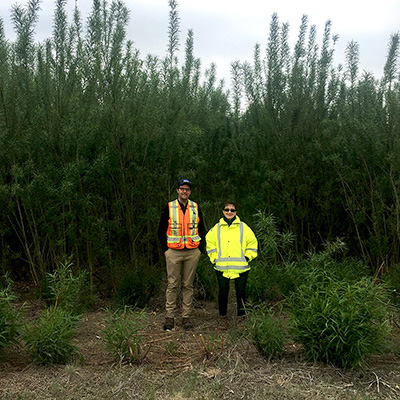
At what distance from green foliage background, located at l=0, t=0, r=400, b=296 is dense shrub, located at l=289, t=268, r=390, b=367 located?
105 inches

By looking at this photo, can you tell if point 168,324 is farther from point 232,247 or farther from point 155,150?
point 155,150

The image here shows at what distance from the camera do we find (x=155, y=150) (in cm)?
628

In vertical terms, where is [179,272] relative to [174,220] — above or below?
below

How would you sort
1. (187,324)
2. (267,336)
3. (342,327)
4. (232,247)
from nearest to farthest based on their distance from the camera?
(342,327) → (267,336) → (232,247) → (187,324)

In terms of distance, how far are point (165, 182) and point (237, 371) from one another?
10.5 ft

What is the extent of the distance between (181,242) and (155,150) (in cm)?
183

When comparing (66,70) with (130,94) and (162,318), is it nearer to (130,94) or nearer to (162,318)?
(130,94)

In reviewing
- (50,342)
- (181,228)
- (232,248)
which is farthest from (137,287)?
(50,342)

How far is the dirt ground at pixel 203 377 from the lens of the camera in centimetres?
327

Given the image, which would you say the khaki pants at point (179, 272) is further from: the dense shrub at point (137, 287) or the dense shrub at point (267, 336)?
the dense shrub at point (267, 336)

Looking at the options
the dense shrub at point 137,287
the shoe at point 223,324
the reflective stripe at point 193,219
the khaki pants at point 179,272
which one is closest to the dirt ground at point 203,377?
the shoe at point 223,324

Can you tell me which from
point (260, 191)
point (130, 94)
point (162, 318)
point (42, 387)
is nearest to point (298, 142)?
point (260, 191)

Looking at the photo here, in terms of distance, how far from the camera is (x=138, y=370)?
3516mm

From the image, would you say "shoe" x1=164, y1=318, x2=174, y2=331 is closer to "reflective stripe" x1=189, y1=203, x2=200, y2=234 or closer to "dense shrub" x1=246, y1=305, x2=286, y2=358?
"reflective stripe" x1=189, y1=203, x2=200, y2=234
